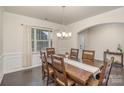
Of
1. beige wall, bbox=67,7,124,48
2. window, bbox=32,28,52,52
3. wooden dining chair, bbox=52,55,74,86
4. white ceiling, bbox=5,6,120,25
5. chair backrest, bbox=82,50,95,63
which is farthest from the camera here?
window, bbox=32,28,52,52

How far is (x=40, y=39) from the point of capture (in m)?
6.32

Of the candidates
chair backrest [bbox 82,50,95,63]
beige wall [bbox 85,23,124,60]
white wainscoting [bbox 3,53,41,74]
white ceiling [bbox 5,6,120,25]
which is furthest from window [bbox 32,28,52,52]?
beige wall [bbox 85,23,124,60]

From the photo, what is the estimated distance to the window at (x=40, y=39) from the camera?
598 cm

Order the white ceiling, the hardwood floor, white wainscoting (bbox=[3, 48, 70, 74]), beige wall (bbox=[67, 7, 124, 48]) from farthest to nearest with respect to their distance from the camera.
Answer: white wainscoting (bbox=[3, 48, 70, 74]) < beige wall (bbox=[67, 7, 124, 48]) < the white ceiling < the hardwood floor

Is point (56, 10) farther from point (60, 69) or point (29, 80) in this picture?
point (60, 69)

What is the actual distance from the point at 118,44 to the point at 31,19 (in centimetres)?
505

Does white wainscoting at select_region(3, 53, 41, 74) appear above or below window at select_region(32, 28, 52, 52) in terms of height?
below

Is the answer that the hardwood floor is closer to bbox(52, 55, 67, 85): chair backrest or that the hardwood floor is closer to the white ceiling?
bbox(52, 55, 67, 85): chair backrest

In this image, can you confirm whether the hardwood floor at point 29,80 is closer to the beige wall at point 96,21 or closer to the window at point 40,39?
the window at point 40,39

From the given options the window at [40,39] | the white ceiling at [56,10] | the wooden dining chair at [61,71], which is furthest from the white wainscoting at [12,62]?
the wooden dining chair at [61,71]

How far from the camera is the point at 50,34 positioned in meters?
6.76

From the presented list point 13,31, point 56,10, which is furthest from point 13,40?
point 56,10

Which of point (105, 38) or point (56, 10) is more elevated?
point (56, 10)

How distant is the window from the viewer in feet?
19.6
